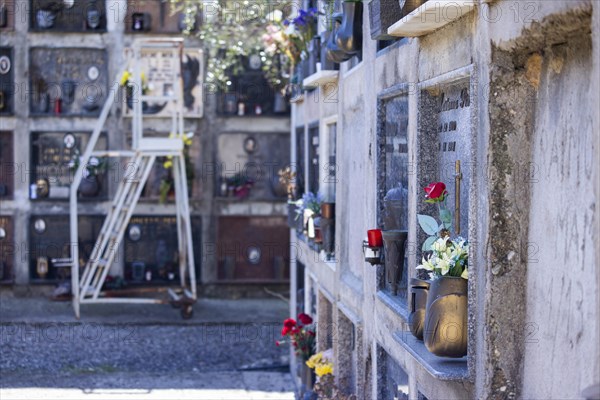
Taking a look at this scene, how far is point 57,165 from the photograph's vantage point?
566 inches

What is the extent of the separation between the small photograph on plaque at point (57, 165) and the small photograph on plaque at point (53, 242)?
305 millimetres

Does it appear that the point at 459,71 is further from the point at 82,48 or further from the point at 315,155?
the point at 82,48

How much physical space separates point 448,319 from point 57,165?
1116 cm

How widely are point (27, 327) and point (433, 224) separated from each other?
8.69 meters

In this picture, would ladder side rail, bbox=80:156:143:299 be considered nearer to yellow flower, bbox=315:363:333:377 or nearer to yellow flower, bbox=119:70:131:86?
yellow flower, bbox=119:70:131:86

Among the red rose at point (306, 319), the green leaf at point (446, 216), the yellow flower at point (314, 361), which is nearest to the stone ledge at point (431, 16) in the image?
the green leaf at point (446, 216)

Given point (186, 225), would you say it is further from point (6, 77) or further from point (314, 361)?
point (314, 361)

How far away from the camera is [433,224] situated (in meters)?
4.30

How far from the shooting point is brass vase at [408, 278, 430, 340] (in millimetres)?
4277

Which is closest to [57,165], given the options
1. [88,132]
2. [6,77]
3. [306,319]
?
[88,132]

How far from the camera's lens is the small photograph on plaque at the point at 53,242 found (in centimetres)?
1417

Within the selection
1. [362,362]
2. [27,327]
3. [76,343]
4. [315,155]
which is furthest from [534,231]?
[27,327]

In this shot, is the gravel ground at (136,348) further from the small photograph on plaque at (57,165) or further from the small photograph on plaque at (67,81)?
the small photograph on plaque at (67,81)

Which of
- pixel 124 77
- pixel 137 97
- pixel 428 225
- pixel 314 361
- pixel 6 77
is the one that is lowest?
pixel 314 361
